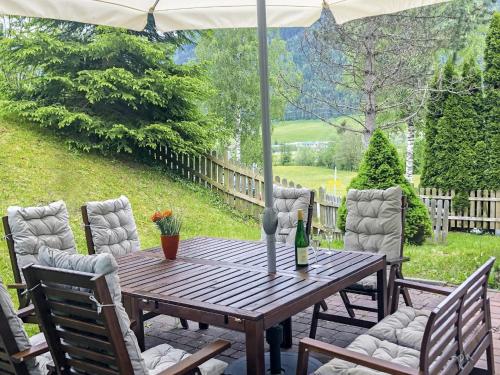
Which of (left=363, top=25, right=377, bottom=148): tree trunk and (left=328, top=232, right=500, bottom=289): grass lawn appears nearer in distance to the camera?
(left=328, top=232, right=500, bottom=289): grass lawn

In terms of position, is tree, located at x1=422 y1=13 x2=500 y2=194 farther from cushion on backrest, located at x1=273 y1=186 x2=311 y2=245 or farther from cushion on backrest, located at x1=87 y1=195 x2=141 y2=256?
cushion on backrest, located at x1=87 y1=195 x2=141 y2=256

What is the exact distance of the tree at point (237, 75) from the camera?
1425cm

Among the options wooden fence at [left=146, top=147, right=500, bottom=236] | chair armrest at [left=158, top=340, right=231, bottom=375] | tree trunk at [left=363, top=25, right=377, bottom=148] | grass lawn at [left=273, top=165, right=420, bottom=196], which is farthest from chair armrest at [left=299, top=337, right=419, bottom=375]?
grass lawn at [left=273, top=165, right=420, bottom=196]

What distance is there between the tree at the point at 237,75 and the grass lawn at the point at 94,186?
5812 millimetres

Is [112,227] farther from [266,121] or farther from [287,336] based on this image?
[266,121]

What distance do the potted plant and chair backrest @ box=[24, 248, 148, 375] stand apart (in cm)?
120

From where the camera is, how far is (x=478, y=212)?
872 cm

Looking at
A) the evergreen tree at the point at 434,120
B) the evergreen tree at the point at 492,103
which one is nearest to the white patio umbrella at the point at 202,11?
the evergreen tree at the point at 434,120

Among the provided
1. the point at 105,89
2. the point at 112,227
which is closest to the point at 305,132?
the point at 105,89

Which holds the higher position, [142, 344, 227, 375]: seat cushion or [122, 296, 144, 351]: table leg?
[122, 296, 144, 351]: table leg

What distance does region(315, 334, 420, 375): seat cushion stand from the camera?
2242 millimetres

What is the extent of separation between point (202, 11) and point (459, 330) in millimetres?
2712

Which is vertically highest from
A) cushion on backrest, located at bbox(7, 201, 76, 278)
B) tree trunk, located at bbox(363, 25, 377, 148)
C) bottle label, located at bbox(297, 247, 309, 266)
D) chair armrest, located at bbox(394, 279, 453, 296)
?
tree trunk, located at bbox(363, 25, 377, 148)

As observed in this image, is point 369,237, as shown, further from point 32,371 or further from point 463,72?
point 463,72
